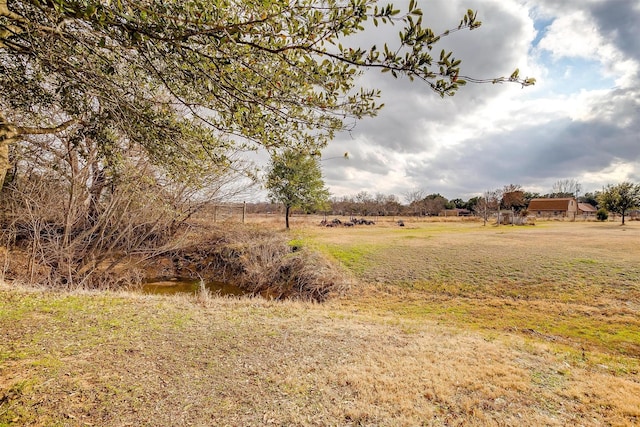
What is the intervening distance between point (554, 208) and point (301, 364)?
72.5m

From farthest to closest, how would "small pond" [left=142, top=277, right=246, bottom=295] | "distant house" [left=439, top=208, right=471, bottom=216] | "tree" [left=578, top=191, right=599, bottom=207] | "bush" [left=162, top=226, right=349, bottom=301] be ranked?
"tree" [left=578, top=191, right=599, bottom=207]
"distant house" [left=439, top=208, right=471, bottom=216]
"small pond" [left=142, top=277, right=246, bottom=295]
"bush" [left=162, top=226, right=349, bottom=301]

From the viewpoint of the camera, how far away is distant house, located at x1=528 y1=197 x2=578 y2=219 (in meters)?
57.3

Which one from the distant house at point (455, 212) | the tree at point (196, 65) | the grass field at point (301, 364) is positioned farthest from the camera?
the distant house at point (455, 212)

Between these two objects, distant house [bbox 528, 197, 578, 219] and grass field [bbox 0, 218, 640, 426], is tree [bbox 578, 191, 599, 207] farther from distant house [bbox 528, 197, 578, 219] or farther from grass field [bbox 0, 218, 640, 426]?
grass field [bbox 0, 218, 640, 426]

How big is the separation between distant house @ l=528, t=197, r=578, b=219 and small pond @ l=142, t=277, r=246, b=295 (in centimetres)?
6516

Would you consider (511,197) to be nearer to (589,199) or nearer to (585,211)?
(585,211)

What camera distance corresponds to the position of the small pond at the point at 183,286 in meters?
13.7

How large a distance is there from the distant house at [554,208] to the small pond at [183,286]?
2565 inches

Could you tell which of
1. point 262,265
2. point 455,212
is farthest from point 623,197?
point 262,265

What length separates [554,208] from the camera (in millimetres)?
59281

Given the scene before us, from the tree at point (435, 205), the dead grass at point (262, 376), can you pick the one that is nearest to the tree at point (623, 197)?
the tree at point (435, 205)

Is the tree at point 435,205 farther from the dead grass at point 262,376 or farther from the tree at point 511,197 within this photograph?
the dead grass at point 262,376

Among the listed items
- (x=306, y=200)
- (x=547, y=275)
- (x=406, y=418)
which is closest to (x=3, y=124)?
(x=406, y=418)

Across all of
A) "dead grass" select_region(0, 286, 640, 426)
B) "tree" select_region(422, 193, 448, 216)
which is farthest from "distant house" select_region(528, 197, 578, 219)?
"dead grass" select_region(0, 286, 640, 426)
